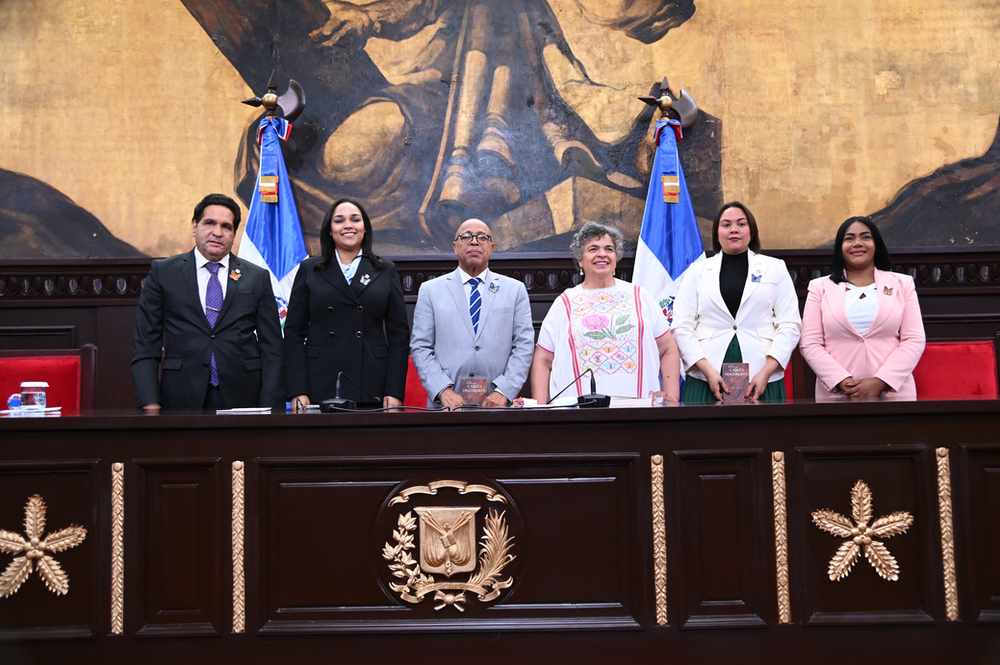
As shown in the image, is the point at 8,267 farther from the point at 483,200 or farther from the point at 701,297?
the point at 701,297

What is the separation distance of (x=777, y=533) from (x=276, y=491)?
1537 millimetres

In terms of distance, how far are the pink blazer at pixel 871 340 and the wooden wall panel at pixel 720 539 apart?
115cm

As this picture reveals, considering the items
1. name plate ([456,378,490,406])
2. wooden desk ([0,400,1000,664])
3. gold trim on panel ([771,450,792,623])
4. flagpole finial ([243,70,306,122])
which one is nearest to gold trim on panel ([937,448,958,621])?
wooden desk ([0,400,1000,664])

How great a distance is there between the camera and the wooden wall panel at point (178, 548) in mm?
2199

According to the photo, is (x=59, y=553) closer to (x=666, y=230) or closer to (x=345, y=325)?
(x=345, y=325)

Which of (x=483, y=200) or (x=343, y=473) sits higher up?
(x=483, y=200)

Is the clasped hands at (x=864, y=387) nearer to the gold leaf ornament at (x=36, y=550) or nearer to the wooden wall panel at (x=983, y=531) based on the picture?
the wooden wall panel at (x=983, y=531)

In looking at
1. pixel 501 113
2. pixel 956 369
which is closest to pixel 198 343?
pixel 501 113

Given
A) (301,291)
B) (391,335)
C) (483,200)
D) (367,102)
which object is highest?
(367,102)

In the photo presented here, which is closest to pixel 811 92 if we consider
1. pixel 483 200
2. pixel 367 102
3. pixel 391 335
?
pixel 483 200

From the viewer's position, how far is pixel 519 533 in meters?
2.24

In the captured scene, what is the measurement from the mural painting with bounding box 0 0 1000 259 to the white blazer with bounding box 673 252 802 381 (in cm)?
147

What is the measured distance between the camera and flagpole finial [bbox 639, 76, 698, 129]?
4.75 meters

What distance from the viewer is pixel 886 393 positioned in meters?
3.16
